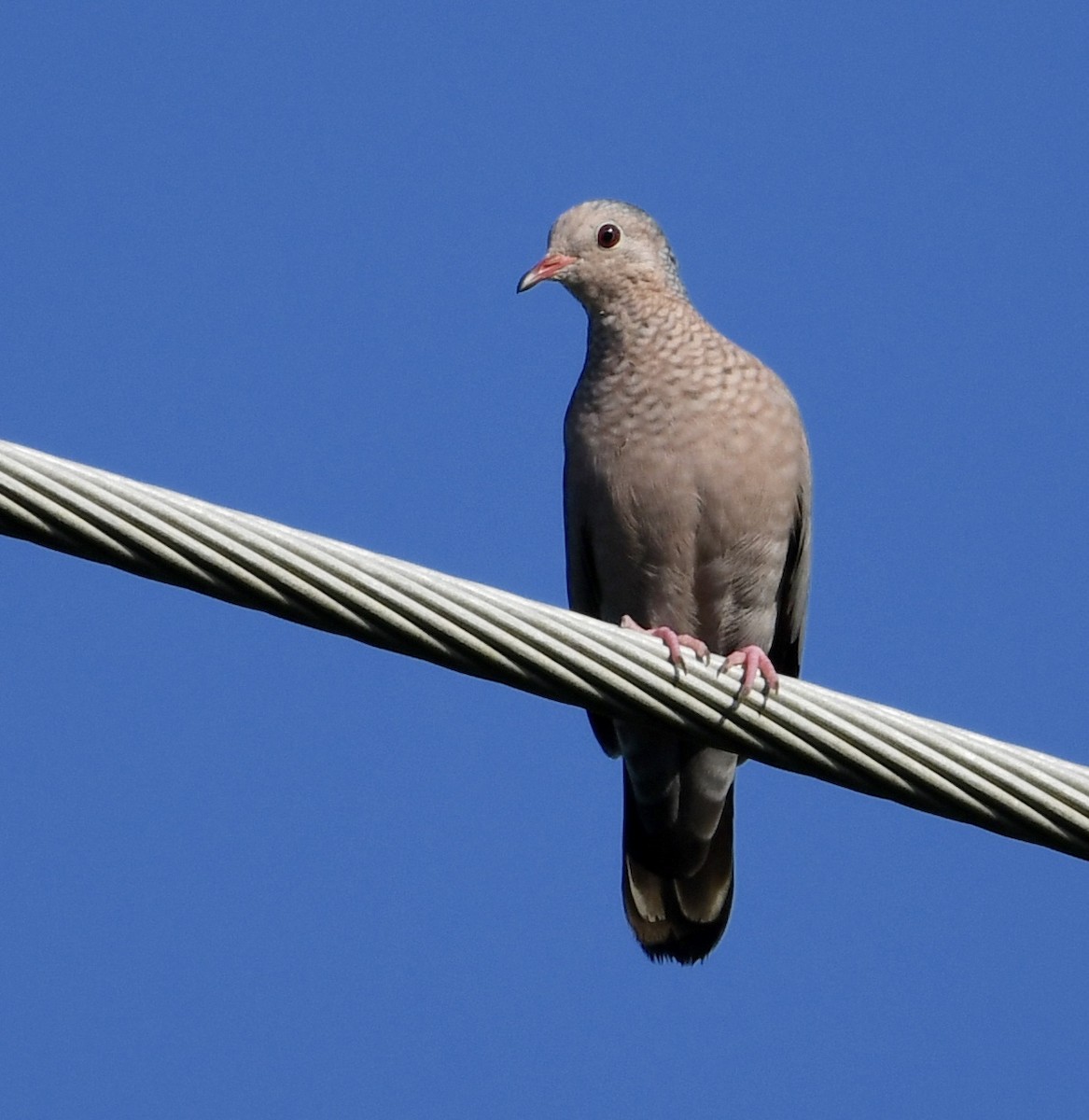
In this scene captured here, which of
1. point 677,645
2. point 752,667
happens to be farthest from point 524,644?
point 752,667

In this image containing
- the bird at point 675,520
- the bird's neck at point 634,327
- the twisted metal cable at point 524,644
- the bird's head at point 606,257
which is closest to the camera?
the twisted metal cable at point 524,644

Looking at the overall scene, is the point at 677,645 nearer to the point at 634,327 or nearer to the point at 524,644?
the point at 524,644

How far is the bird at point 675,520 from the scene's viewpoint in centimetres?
588

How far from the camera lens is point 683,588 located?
19.7 feet

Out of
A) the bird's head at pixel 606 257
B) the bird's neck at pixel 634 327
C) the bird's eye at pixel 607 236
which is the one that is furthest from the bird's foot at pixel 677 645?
the bird's eye at pixel 607 236

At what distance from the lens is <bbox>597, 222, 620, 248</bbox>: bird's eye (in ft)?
21.8

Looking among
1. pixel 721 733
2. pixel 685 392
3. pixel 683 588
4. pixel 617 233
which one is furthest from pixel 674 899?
pixel 721 733

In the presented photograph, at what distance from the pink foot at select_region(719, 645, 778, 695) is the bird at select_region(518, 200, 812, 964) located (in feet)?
3.67

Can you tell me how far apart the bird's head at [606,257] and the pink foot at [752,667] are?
2.26 meters

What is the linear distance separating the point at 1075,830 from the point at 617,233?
3.59 m

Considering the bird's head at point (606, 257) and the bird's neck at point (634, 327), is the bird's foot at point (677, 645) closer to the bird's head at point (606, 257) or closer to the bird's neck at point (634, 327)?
the bird's neck at point (634, 327)

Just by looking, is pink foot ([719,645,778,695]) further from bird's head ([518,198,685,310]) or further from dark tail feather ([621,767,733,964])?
bird's head ([518,198,685,310])

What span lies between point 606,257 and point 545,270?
0.68ft

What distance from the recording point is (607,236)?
6.65 metres
